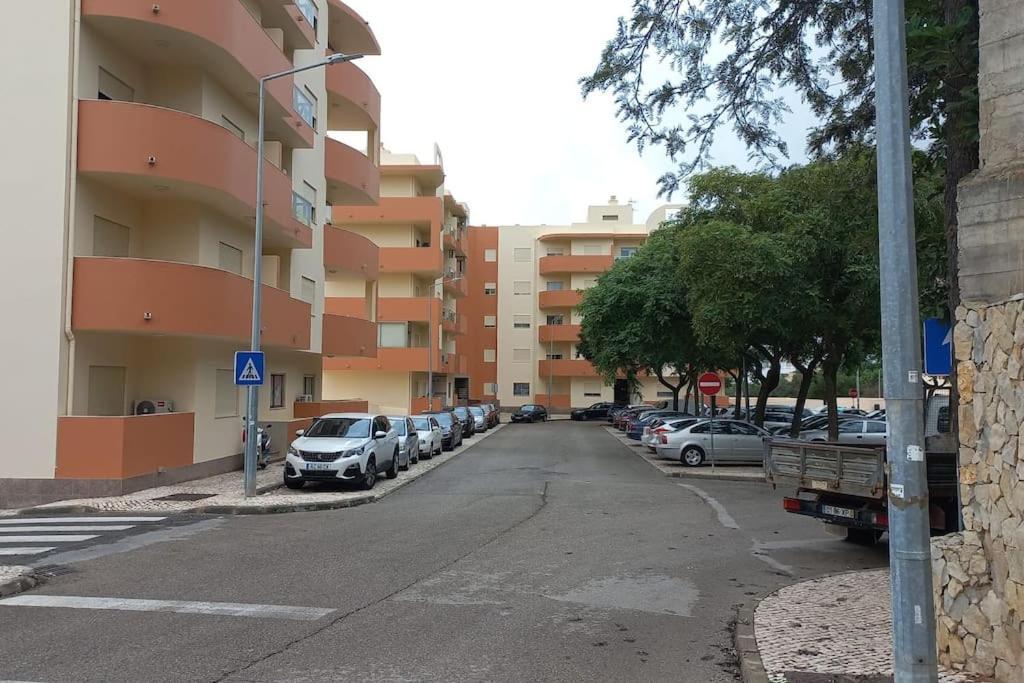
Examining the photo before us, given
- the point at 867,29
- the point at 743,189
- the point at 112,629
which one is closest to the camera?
the point at 112,629

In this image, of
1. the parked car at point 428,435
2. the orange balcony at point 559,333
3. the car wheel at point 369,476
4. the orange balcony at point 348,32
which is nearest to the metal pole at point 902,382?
the car wheel at point 369,476

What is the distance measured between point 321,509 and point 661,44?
31.9 feet

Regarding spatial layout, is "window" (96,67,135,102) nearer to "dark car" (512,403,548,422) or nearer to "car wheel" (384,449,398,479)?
"car wheel" (384,449,398,479)

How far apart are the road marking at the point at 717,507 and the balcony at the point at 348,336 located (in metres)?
13.5

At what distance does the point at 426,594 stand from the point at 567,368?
6038cm

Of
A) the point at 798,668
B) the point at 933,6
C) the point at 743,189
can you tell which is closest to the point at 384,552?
the point at 798,668

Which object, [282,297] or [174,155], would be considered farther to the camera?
[282,297]

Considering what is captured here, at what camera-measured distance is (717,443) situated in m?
24.0

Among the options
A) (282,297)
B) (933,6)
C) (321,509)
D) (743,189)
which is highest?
(743,189)

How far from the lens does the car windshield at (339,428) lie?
17906 millimetres

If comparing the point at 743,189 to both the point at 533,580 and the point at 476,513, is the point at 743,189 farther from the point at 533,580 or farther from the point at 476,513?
the point at 533,580

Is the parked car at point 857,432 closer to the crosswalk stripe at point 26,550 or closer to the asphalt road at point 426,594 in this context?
the asphalt road at point 426,594

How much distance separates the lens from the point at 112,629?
675 centimetres

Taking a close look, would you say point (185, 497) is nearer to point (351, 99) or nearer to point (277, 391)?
point (277, 391)
